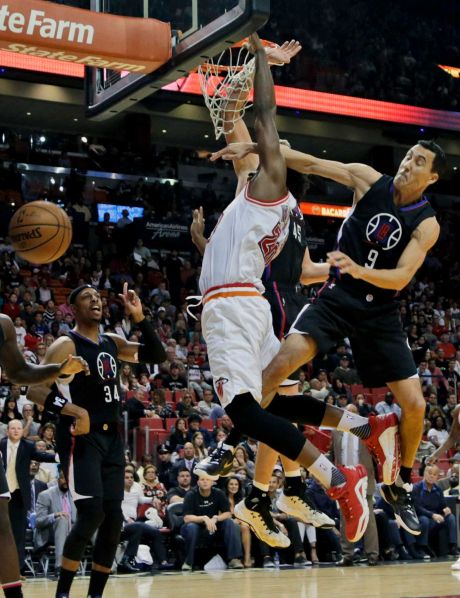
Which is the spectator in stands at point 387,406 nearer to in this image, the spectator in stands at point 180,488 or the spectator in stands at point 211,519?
the spectator in stands at point 180,488

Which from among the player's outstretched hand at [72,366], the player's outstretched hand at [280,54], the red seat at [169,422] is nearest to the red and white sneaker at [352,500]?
the player's outstretched hand at [72,366]

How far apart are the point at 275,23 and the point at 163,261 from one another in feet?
26.4

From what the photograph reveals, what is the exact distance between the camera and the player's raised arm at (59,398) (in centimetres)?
723

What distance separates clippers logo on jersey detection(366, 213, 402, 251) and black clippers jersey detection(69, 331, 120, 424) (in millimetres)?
2471

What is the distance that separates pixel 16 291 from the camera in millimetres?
19141

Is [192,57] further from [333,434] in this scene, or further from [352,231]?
[333,434]

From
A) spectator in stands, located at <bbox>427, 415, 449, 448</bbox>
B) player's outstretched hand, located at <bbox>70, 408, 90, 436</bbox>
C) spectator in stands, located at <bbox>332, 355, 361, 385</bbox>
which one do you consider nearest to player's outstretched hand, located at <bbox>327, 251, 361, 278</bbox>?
player's outstretched hand, located at <bbox>70, 408, 90, 436</bbox>

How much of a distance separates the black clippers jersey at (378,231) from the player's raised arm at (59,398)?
86.5 inches

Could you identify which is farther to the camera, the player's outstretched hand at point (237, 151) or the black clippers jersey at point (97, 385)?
the black clippers jersey at point (97, 385)

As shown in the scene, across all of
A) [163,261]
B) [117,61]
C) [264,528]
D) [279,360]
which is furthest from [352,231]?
[163,261]

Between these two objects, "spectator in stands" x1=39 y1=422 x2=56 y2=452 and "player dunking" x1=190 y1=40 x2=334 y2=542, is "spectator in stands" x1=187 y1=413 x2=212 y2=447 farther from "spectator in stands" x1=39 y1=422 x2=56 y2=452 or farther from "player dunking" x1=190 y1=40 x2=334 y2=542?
"player dunking" x1=190 y1=40 x2=334 y2=542

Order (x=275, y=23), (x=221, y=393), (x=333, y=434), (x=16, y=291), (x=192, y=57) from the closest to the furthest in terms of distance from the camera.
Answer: (x=221, y=393) → (x=192, y=57) → (x=333, y=434) → (x=16, y=291) → (x=275, y=23)

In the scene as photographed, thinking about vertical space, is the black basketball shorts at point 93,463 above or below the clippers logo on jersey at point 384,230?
below

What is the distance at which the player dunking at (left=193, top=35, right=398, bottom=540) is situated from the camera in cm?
561
